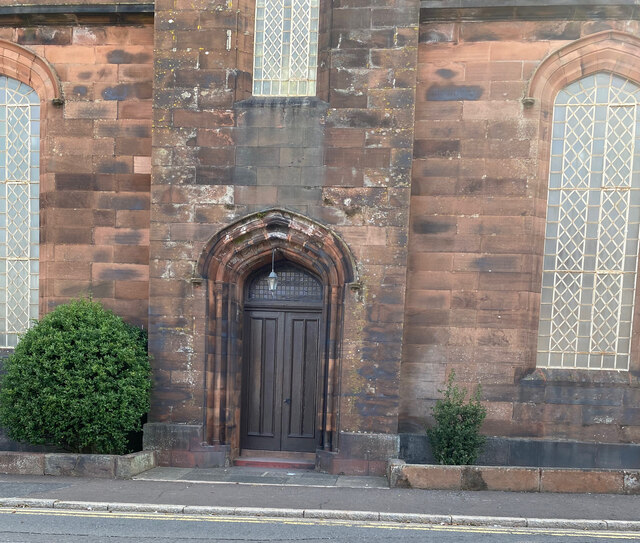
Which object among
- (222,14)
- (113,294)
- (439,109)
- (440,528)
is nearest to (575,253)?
(439,109)

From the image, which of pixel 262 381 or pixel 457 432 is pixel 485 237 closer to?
pixel 457 432

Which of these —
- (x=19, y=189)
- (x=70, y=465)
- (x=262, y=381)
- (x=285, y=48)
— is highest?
(x=285, y=48)

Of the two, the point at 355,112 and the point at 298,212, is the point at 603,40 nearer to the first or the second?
the point at 355,112

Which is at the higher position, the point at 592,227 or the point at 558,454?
the point at 592,227

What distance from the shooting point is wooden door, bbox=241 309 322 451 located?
1077cm

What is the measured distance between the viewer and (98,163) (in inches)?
425

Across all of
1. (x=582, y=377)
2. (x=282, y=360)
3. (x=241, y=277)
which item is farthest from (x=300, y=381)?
(x=582, y=377)

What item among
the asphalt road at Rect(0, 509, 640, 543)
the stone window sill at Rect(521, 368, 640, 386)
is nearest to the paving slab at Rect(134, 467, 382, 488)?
the asphalt road at Rect(0, 509, 640, 543)

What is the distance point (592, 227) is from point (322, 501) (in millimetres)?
6206

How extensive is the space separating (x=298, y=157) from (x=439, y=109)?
2.50 meters

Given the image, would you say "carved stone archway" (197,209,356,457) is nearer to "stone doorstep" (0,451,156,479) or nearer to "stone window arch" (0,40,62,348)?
"stone doorstep" (0,451,156,479)

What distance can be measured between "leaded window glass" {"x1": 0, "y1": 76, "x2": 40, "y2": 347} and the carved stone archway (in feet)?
11.6

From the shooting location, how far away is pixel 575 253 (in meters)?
10.4

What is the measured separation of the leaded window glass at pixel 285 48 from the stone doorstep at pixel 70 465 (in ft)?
20.3
